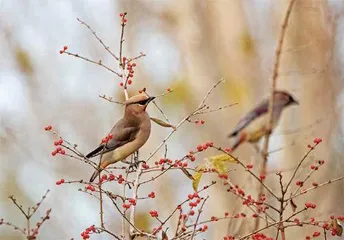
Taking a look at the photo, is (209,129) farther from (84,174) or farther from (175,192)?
(84,174)

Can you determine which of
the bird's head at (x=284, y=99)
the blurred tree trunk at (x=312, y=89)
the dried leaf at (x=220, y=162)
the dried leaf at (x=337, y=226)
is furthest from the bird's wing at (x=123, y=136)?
the blurred tree trunk at (x=312, y=89)

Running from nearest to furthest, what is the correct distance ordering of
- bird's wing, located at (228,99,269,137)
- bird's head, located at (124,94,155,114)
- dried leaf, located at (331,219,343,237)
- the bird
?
1. dried leaf, located at (331,219,343,237)
2. bird's head, located at (124,94,155,114)
3. the bird
4. bird's wing, located at (228,99,269,137)

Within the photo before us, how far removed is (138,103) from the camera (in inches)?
93.7

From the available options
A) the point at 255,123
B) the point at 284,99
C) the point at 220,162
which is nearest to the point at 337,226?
the point at 220,162

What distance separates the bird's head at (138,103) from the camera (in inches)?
92.3

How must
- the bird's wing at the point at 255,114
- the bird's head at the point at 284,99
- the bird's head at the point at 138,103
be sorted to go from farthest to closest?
the bird's head at the point at 284,99, the bird's wing at the point at 255,114, the bird's head at the point at 138,103

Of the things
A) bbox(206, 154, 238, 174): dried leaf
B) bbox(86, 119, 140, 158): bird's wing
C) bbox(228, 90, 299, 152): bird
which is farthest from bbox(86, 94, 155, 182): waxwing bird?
bbox(228, 90, 299, 152): bird

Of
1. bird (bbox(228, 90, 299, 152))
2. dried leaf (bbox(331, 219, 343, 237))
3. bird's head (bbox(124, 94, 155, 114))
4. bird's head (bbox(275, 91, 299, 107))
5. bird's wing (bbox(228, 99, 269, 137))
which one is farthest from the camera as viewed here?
bird's head (bbox(275, 91, 299, 107))

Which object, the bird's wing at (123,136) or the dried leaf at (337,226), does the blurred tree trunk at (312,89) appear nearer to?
the bird's wing at (123,136)

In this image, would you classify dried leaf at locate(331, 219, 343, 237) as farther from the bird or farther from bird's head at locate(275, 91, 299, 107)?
bird's head at locate(275, 91, 299, 107)

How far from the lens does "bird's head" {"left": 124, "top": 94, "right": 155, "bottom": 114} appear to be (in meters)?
2.34

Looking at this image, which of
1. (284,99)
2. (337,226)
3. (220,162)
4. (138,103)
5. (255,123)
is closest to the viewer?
(337,226)

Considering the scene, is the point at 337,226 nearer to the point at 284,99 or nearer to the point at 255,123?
the point at 255,123

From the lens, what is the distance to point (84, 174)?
20.3ft
